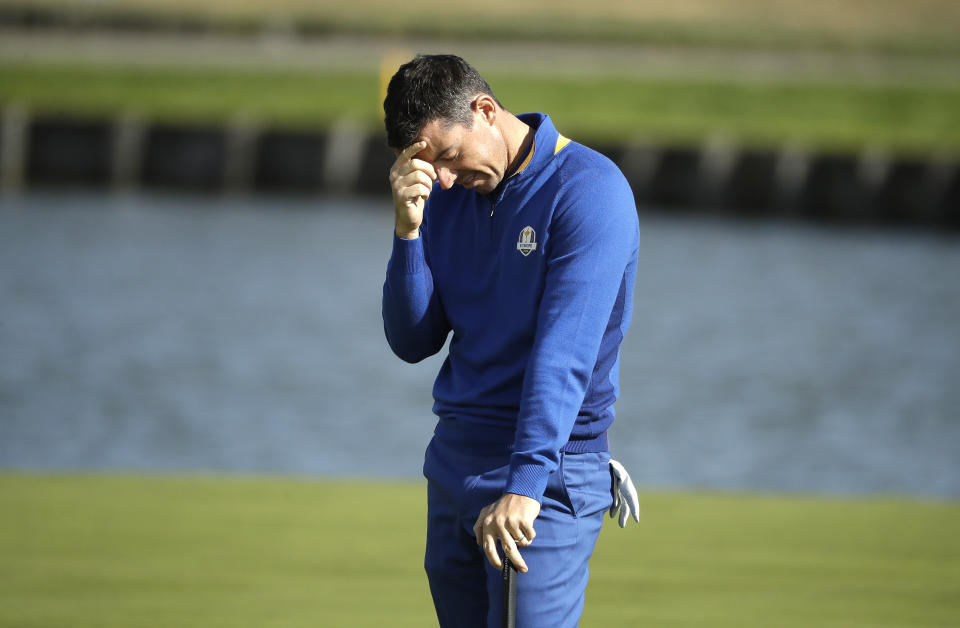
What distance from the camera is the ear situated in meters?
2.22

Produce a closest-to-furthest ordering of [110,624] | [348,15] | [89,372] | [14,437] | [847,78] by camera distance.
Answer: [110,624] → [14,437] → [89,372] → [847,78] → [348,15]

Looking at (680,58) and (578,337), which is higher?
(578,337)

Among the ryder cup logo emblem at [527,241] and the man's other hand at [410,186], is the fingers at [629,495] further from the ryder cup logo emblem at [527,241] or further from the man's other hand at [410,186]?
the man's other hand at [410,186]

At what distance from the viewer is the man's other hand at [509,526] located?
7.12 ft

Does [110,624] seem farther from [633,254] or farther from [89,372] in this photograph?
[89,372]

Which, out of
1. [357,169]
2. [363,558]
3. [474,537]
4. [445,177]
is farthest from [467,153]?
[357,169]

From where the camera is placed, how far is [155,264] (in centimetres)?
1634

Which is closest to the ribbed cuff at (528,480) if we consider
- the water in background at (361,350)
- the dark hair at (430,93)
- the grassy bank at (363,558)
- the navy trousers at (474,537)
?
the navy trousers at (474,537)

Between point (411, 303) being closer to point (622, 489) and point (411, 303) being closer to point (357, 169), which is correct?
point (622, 489)

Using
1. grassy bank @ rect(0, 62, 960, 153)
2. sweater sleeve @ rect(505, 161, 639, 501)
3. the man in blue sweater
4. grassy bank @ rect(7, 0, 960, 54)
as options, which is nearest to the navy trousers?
the man in blue sweater

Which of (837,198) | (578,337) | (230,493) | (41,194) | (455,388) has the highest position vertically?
(578,337)

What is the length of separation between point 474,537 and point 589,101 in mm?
24342

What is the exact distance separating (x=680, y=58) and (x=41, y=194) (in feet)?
62.1

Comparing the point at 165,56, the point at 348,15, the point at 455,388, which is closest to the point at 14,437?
the point at 455,388
